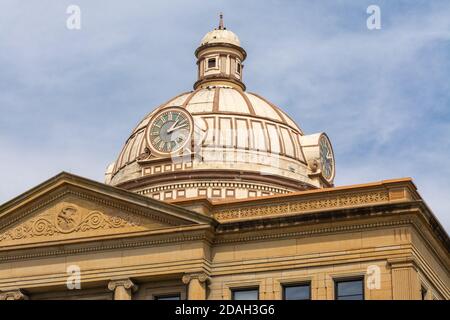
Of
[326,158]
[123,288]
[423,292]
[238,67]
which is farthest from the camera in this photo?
[238,67]

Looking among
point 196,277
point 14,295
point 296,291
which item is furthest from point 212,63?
point 296,291

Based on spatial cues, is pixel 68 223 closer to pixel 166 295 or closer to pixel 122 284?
pixel 122 284

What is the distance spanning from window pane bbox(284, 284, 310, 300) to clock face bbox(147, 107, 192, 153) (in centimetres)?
2477

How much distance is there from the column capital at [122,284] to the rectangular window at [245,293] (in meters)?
4.59

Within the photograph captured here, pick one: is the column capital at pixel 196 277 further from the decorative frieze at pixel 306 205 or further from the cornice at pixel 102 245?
the decorative frieze at pixel 306 205

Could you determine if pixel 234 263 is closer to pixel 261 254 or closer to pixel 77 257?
pixel 261 254

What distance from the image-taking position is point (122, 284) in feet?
183

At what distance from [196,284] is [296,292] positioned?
14.7ft

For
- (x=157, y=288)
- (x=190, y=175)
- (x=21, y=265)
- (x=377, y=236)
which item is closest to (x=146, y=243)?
(x=157, y=288)

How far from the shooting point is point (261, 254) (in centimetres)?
5519

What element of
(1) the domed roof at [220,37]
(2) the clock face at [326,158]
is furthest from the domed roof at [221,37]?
(2) the clock face at [326,158]

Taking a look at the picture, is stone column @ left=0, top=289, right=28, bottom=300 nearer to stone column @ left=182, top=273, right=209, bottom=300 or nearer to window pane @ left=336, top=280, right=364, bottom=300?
stone column @ left=182, top=273, right=209, bottom=300

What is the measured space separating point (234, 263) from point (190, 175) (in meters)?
21.9

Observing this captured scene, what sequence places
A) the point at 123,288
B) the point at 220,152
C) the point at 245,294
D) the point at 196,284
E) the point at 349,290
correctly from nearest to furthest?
1. the point at 349,290
2. the point at 196,284
3. the point at 245,294
4. the point at 123,288
5. the point at 220,152
